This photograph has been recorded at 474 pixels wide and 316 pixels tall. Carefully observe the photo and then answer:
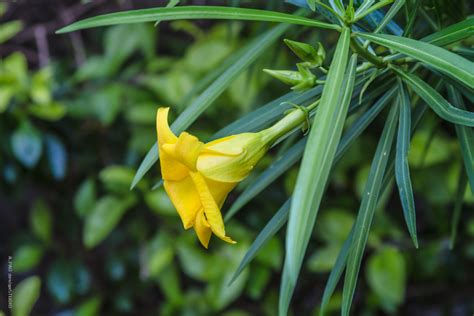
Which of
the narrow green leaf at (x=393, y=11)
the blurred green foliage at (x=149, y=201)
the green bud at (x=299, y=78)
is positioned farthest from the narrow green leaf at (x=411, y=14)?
the blurred green foliage at (x=149, y=201)

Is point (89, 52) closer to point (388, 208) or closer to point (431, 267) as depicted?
point (388, 208)

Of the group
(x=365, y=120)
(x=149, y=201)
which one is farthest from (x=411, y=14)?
(x=149, y=201)

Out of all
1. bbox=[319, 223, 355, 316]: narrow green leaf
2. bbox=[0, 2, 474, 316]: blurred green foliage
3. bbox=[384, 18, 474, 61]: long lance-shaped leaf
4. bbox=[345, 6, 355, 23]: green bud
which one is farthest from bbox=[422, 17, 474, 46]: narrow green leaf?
bbox=[0, 2, 474, 316]: blurred green foliage

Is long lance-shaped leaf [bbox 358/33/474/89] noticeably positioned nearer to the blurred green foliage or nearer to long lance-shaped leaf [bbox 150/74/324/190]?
long lance-shaped leaf [bbox 150/74/324/190]

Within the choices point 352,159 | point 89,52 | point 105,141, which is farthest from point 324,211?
point 89,52

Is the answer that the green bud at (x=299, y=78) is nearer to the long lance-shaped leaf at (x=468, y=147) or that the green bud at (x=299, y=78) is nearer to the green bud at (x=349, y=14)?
the green bud at (x=349, y=14)

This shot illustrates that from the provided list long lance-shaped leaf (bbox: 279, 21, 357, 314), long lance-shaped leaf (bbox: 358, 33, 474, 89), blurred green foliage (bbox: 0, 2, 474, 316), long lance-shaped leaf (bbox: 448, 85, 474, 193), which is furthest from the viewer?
blurred green foliage (bbox: 0, 2, 474, 316)
